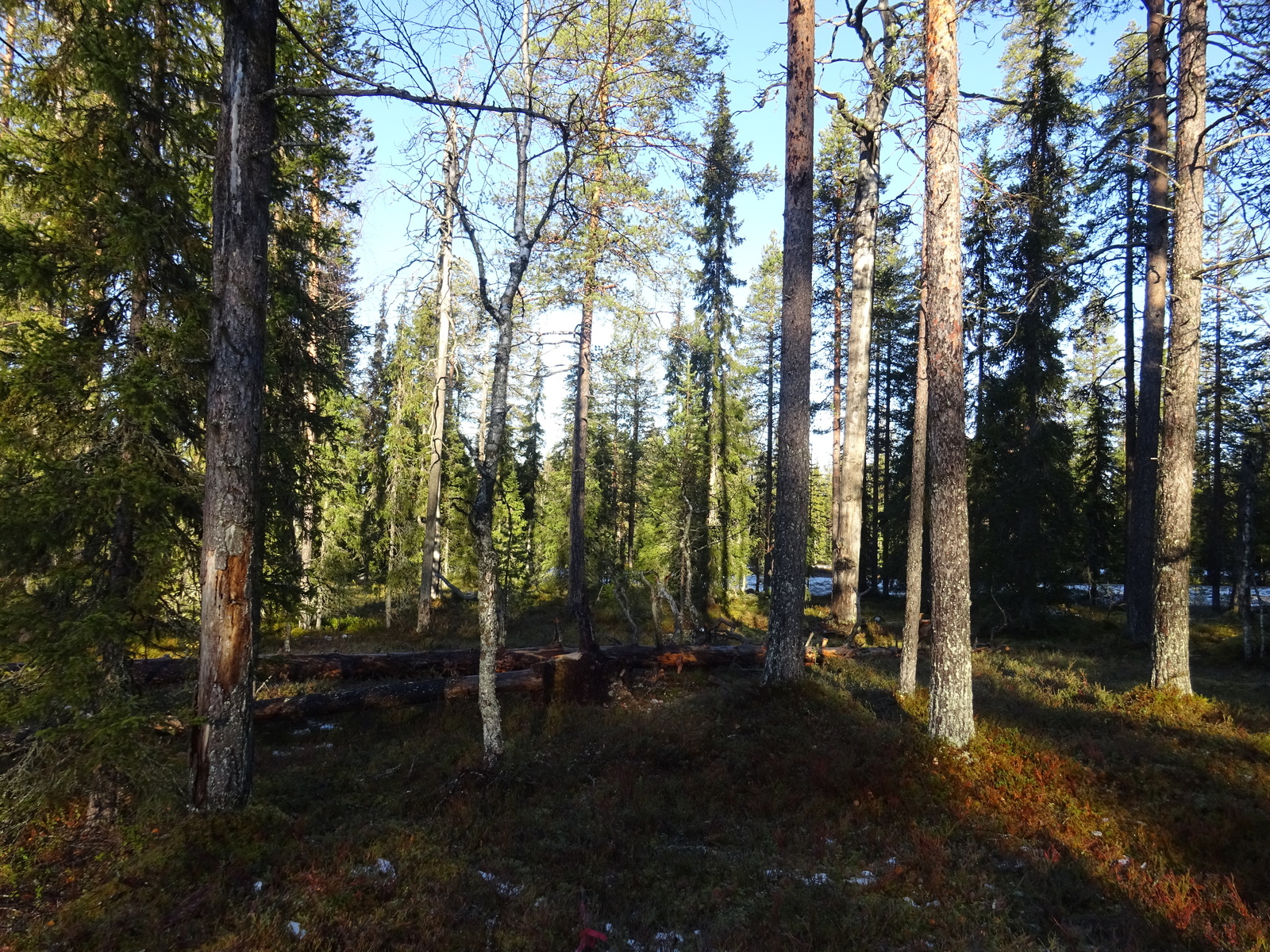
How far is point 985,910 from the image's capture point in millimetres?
5293

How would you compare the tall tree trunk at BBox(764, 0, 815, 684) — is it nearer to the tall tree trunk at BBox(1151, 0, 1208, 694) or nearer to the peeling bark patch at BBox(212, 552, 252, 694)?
the tall tree trunk at BBox(1151, 0, 1208, 694)

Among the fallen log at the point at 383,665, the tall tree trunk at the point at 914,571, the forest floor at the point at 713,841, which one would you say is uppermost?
the tall tree trunk at the point at 914,571

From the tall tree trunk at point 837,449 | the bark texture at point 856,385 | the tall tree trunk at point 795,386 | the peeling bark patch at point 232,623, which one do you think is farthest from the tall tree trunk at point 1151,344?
the peeling bark patch at point 232,623

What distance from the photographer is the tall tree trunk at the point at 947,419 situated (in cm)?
838

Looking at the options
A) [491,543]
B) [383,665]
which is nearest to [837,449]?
[383,665]

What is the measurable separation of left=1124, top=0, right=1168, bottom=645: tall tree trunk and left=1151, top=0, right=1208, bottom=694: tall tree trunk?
1.20m

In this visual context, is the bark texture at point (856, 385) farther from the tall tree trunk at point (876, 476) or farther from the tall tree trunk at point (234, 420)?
the tall tree trunk at point (876, 476)

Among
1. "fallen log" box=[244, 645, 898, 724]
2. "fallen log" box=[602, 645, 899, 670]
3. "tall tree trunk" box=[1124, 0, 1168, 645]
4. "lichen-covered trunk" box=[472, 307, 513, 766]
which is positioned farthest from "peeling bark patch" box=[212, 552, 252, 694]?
"tall tree trunk" box=[1124, 0, 1168, 645]

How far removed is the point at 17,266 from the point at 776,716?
10.3 metres

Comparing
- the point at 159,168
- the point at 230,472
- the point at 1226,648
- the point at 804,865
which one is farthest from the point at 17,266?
the point at 1226,648

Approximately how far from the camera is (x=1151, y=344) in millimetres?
15391

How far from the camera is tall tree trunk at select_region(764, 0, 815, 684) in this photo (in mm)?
10414

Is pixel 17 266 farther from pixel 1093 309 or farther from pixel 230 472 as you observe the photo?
pixel 1093 309

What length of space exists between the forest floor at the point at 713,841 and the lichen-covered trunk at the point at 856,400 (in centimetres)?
880
